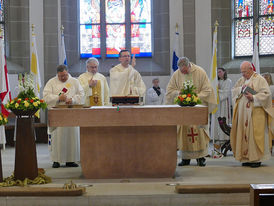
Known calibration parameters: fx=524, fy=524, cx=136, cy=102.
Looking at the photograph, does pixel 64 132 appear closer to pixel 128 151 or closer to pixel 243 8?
pixel 128 151

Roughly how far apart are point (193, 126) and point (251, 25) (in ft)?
23.8

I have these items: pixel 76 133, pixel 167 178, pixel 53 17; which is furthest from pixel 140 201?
pixel 53 17

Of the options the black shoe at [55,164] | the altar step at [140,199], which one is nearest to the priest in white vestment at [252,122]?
the altar step at [140,199]

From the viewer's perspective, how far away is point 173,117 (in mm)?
7906

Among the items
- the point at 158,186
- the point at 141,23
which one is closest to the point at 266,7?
the point at 141,23

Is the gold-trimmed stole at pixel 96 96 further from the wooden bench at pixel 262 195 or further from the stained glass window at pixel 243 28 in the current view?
the wooden bench at pixel 262 195

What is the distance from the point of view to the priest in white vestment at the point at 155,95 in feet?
48.8

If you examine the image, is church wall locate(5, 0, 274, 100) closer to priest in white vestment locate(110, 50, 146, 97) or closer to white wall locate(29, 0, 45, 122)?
white wall locate(29, 0, 45, 122)

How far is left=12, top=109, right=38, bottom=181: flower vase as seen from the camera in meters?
7.73

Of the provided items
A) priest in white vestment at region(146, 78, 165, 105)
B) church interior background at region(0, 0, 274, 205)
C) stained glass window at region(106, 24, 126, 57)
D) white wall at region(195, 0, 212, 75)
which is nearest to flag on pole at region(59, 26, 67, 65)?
church interior background at region(0, 0, 274, 205)

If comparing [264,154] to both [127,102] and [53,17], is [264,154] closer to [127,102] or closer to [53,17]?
[127,102]

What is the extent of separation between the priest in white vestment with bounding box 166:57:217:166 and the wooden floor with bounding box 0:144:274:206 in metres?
0.25

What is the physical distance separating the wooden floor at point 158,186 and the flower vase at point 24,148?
1.53 ft

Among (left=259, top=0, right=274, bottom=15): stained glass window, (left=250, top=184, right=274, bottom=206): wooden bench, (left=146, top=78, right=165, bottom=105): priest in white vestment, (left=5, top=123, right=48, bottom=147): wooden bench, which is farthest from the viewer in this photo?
(left=259, top=0, right=274, bottom=15): stained glass window
